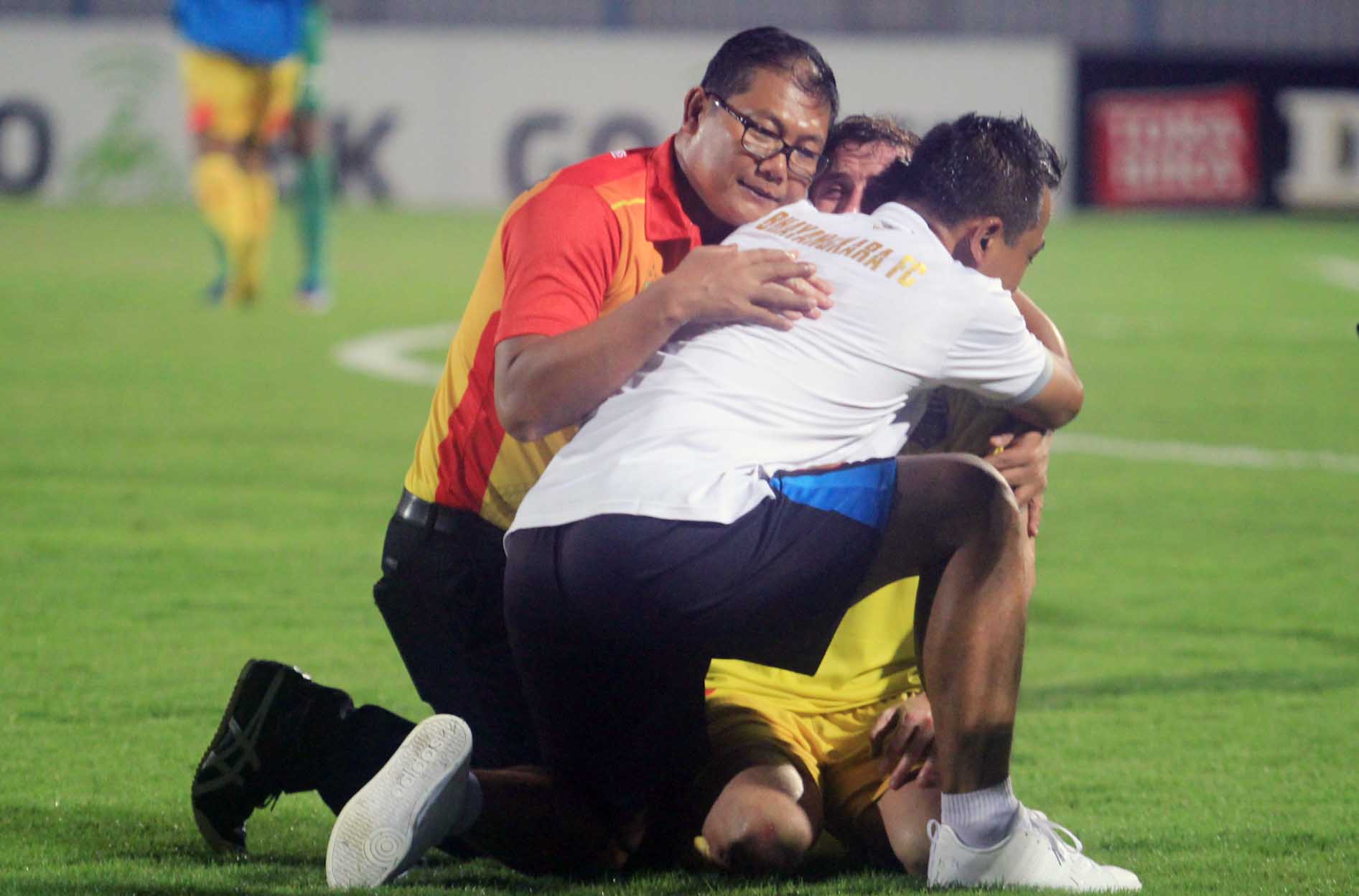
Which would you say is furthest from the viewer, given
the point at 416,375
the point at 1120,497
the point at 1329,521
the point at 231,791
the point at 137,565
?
the point at 416,375

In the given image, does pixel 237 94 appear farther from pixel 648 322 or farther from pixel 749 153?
pixel 648 322

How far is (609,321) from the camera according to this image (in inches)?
130

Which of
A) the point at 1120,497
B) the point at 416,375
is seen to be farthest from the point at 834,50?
the point at 1120,497

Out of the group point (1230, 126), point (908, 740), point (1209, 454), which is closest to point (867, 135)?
point (908, 740)

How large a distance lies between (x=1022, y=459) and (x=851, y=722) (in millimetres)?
565

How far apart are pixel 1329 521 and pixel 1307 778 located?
3.35 m

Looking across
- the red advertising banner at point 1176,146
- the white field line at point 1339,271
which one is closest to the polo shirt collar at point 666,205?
the white field line at point 1339,271

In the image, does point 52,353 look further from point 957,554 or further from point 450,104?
point 450,104

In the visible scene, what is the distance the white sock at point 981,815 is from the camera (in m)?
3.35

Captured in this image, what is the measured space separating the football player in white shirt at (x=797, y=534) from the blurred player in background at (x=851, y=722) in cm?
20

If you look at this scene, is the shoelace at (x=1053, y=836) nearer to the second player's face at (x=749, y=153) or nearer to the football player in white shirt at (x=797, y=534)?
the football player in white shirt at (x=797, y=534)

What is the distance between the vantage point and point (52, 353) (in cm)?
1153

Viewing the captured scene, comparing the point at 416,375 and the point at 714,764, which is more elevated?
the point at 714,764

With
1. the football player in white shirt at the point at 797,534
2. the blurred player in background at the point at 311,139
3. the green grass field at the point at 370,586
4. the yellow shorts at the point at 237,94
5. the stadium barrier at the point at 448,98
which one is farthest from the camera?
the stadium barrier at the point at 448,98
